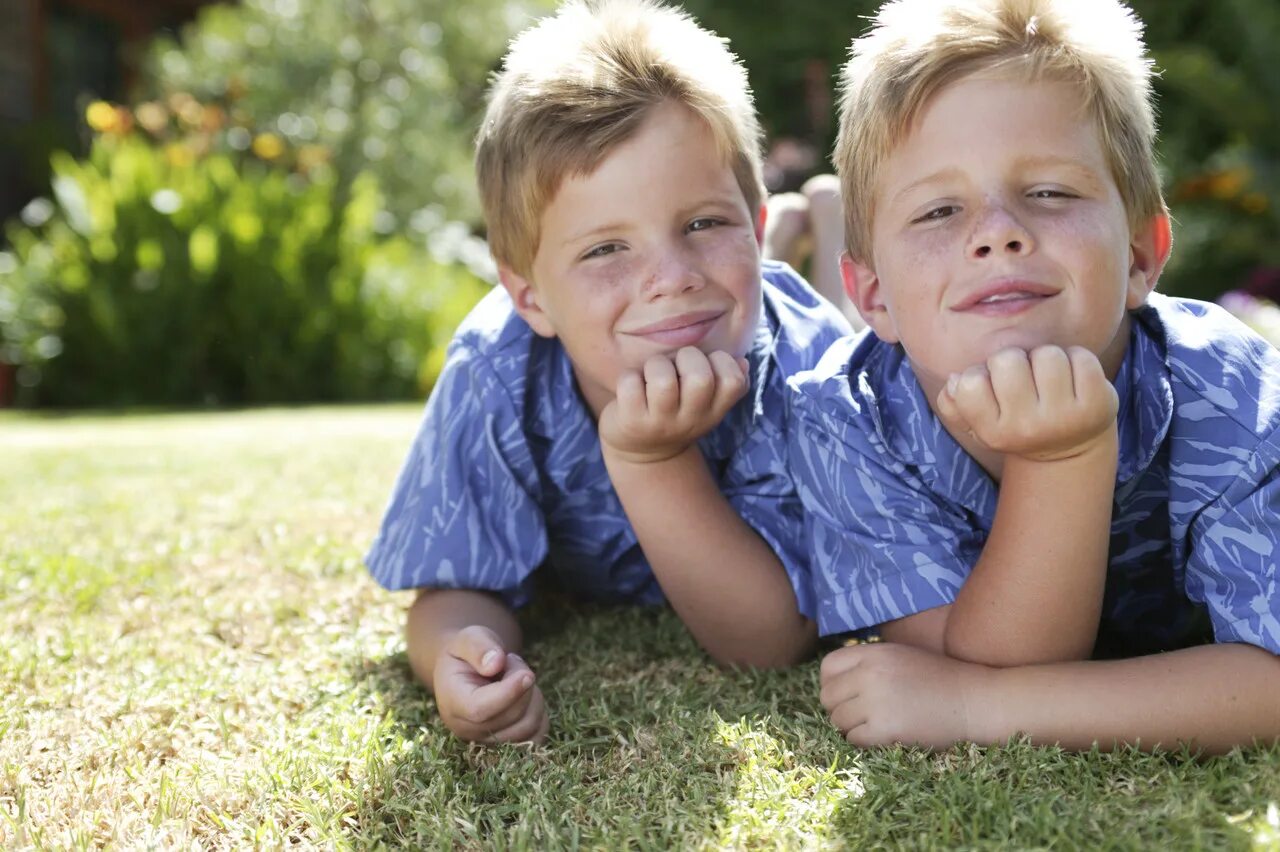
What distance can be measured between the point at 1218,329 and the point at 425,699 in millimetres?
1343

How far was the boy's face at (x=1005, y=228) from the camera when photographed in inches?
61.1

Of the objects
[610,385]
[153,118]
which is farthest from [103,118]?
[610,385]

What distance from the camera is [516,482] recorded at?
2295mm

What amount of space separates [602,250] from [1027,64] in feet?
2.44

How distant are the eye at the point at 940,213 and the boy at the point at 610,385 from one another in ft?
1.21

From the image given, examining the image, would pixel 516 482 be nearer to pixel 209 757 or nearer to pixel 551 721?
pixel 551 721

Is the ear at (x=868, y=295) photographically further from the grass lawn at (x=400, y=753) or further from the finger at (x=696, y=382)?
the grass lawn at (x=400, y=753)

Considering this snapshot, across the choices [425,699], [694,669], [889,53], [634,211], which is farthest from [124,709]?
[889,53]

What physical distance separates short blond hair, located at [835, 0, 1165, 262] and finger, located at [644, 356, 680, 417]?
416 mm

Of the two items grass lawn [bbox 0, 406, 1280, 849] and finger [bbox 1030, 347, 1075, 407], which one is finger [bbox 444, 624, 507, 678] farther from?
finger [bbox 1030, 347, 1075, 407]

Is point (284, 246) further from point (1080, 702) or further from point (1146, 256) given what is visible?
point (1080, 702)

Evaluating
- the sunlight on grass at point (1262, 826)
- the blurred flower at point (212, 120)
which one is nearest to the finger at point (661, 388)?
the sunlight on grass at point (1262, 826)

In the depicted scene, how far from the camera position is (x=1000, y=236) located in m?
1.53

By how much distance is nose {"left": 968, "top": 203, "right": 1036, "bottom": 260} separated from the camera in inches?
60.2
